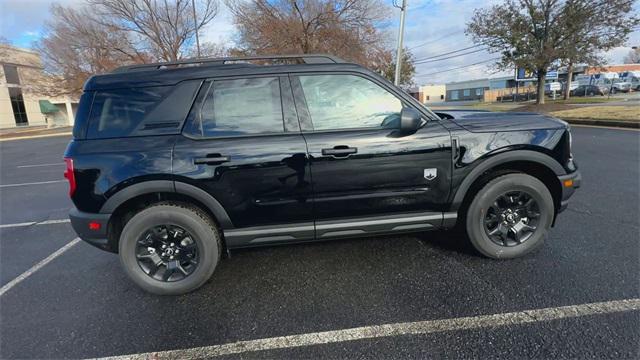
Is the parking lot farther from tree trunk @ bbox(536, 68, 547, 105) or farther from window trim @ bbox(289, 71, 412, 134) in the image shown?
tree trunk @ bbox(536, 68, 547, 105)

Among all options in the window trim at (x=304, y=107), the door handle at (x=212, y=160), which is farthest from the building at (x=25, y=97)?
the window trim at (x=304, y=107)

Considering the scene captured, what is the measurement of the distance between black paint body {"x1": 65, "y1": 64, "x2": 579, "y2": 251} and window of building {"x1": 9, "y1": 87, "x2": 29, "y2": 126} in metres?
50.5

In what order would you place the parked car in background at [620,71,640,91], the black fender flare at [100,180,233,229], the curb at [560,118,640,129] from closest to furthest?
the black fender flare at [100,180,233,229], the curb at [560,118,640,129], the parked car in background at [620,71,640,91]

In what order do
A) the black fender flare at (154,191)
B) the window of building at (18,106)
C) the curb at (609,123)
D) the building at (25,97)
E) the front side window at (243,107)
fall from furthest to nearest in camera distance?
the window of building at (18,106)
the building at (25,97)
the curb at (609,123)
the front side window at (243,107)
the black fender flare at (154,191)

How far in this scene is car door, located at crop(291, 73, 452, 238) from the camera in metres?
2.77

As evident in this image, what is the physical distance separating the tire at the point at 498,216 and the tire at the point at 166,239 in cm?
237

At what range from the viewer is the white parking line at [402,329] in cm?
220

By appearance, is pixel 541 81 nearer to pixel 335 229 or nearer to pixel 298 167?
pixel 335 229

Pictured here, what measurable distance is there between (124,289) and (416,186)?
9.16 ft

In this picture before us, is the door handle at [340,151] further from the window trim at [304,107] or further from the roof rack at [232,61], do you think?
the roof rack at [232,61]

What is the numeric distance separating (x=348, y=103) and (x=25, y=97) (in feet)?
169

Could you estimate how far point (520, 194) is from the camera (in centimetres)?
307

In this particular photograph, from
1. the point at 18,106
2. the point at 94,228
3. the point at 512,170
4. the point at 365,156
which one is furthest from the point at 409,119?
the point at 18,106

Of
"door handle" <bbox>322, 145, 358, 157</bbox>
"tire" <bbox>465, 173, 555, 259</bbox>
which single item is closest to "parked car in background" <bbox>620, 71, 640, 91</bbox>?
"tire" <bbox>465, 173, 555, 259</bbox>
